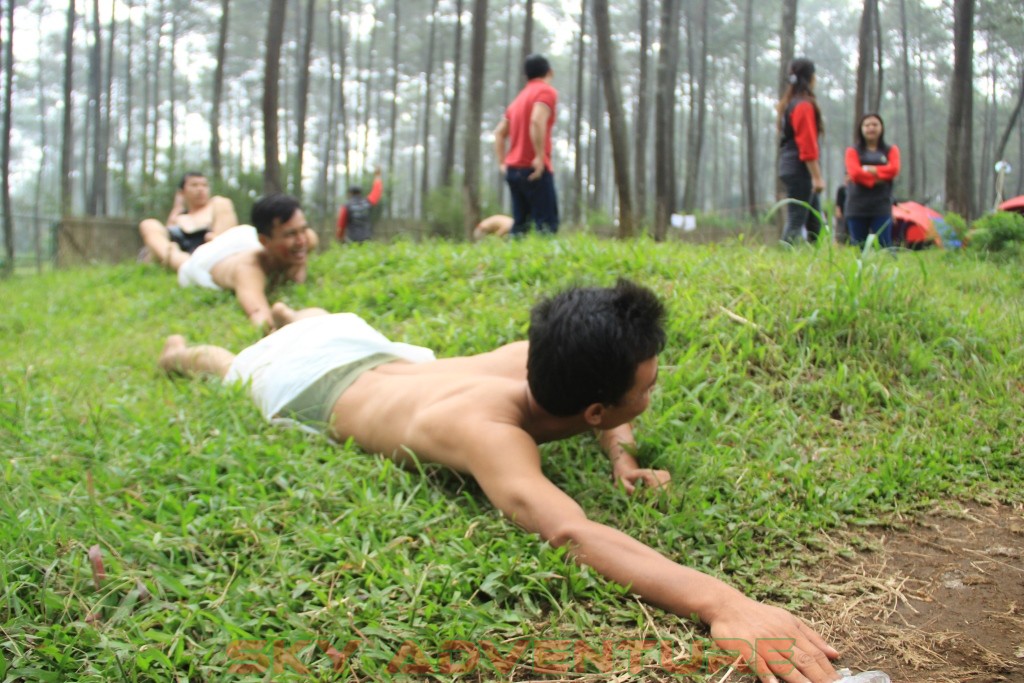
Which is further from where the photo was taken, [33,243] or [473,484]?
[33,243]

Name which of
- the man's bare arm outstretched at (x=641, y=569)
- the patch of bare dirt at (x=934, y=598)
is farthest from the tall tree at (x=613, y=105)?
the man's bare arm outstretched at (x=641, y=569)

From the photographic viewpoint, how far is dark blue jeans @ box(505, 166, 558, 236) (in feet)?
22.9

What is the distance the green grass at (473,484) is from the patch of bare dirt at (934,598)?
111 mm

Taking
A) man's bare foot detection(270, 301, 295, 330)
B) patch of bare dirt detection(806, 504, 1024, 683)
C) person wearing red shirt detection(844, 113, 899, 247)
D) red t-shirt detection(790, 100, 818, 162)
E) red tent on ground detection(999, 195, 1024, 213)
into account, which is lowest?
patch of bare dirt detection(806, 504, 1024, 683)

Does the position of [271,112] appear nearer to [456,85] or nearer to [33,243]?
[33,243]

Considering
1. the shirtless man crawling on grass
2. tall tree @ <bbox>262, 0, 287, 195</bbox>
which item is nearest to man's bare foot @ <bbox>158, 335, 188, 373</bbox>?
the shirtless man crawling on grass

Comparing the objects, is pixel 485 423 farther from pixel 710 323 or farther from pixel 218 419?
pixel 710 323

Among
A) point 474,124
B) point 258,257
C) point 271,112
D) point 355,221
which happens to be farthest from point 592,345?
point 355,221

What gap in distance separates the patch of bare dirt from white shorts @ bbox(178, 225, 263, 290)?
4.85 meters

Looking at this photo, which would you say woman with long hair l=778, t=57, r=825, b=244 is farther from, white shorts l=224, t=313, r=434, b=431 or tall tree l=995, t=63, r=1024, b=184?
white shorts l=224, t=313, r=434, b=431

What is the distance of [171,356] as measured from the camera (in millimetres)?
4215

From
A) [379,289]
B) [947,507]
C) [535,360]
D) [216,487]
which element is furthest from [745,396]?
[379,289]

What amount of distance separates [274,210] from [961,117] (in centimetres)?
472

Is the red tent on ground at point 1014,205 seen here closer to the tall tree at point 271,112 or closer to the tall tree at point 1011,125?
the tall tree at point 1011,125
